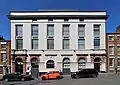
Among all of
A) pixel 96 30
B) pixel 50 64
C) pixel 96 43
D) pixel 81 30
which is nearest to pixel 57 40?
pixel 50 64

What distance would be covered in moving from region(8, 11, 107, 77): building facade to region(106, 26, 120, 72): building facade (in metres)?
1.47

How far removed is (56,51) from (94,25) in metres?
11.4

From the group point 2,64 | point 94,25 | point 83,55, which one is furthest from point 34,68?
point 94,25

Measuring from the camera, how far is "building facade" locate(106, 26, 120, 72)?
72.3 m

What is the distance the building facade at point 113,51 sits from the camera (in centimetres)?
7231

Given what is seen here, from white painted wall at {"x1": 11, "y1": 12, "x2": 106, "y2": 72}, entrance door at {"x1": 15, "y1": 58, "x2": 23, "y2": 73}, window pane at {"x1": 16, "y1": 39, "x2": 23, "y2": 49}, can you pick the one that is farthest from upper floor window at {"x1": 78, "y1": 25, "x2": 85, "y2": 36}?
entrance door at {"x1": 15, "y1": 58, "x2": 23, "y2": 73}

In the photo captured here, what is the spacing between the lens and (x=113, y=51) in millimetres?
72625

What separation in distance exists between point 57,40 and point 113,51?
13.9 m

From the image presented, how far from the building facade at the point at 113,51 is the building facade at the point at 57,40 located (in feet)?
4.81

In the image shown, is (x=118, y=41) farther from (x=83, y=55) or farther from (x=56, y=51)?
(x=56, y=51)

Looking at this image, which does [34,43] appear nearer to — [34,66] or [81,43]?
[34,66]

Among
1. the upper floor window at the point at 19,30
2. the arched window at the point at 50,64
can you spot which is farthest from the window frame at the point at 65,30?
the upper floor window at the point at 19,30

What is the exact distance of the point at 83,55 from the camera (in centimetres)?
7288

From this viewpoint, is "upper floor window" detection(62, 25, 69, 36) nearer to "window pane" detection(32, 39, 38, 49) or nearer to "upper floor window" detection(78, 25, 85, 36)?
"upper floor window" detection(78, 25, 85, 36)
